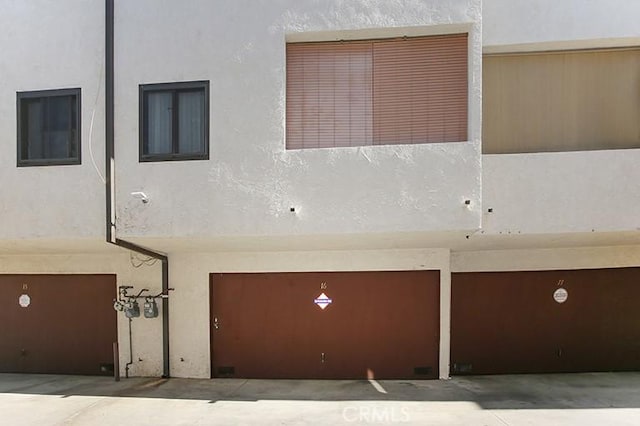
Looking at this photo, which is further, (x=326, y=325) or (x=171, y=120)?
(x=326, y=325)

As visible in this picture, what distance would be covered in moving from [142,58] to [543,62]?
20.4 ft

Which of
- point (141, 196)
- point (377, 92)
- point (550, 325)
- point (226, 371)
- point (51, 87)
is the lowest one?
point (226, 371)

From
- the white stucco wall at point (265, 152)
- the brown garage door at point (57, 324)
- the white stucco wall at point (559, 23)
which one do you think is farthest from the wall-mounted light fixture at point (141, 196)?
the white stucco wall at point (559, 23)

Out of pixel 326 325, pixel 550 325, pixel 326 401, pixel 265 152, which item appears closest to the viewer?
pixel 265 152

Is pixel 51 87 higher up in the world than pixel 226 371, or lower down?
higher up

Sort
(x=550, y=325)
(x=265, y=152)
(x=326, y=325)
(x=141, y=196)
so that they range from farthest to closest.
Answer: (x=550, y=325), (x=326, y=325), (x=141, y=196), (x=265, y=152)

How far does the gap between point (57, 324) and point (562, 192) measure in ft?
29.9

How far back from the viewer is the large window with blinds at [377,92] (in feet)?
18.8

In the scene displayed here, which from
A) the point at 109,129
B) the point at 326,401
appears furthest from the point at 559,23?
the point at 109,129

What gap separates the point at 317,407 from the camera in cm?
566

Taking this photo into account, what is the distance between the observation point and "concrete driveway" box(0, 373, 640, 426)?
5254 millimetres

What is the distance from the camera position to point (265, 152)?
563 centimetres

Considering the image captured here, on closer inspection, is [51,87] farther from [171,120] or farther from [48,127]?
[171,120]

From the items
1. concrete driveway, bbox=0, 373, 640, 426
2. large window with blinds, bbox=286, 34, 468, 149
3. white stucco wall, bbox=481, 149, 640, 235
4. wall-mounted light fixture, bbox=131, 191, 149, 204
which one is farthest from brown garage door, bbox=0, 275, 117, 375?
white stucco wall, bbox=481, 149, 640, 235
